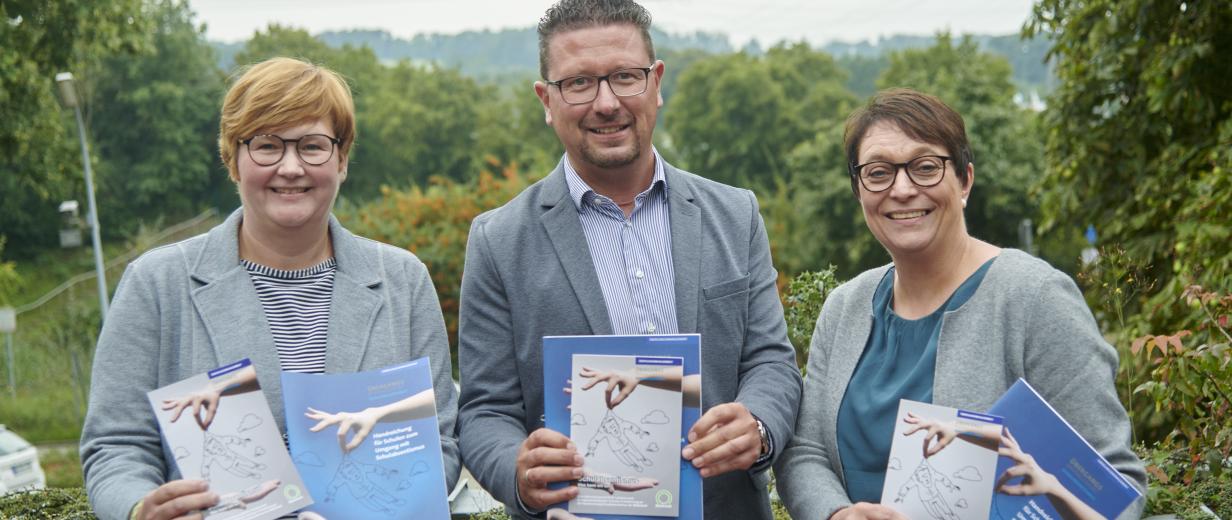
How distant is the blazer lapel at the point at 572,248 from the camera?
10.2 feet

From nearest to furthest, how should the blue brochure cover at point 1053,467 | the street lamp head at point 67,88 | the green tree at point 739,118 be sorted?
the blue brochure cover at point 1053,467
the street lamp head at point 67,88
the green tree at point 739,118

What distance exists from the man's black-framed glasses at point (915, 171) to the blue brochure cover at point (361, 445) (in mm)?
1299

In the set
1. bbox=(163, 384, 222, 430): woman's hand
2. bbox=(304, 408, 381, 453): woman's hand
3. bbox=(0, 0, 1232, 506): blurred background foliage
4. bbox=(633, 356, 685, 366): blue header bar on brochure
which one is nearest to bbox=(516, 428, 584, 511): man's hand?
bbox=(633, 356, 685, 366): blue header bar on brochure

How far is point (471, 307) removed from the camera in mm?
3205

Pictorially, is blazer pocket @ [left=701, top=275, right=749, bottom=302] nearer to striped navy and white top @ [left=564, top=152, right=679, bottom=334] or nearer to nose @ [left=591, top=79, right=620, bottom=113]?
striped navy and white top @ [left=564, top=152, right=679, bottom=334]

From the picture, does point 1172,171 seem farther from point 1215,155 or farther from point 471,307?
point 471,307

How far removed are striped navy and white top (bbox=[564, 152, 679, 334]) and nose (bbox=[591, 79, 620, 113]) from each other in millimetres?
259

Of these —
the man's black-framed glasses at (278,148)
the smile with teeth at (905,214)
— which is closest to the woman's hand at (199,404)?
the man's black-framed glasses at (278,148)

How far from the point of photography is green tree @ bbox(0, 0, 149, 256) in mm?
15227

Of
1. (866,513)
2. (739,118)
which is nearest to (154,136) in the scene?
(739,118)

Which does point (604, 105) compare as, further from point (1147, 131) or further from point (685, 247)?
point (1147, 131)

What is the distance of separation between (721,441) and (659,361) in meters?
0.25

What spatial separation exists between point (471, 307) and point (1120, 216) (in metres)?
6.21

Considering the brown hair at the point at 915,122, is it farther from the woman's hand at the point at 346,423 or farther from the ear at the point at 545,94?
the woman's hand at the point at 346,423
